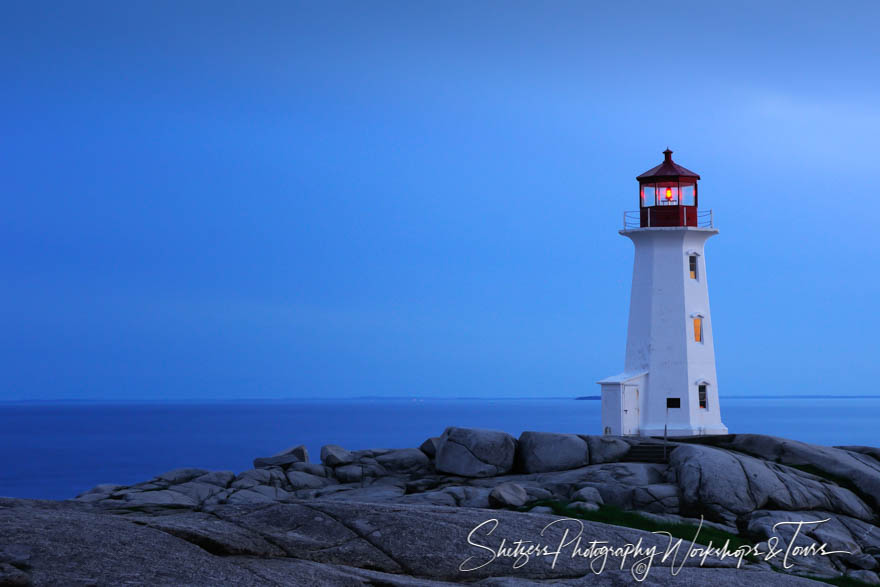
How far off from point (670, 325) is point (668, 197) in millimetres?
5038

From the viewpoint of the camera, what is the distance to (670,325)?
35.2m

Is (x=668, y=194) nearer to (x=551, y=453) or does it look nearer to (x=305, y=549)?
(x=551, y=453)

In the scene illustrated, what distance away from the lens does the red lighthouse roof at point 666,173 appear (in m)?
35.9

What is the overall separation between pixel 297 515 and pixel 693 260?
26014 millimetres

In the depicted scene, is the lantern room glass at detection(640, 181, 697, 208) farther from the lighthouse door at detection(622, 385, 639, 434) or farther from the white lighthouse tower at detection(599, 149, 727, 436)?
the lighthouse door at detection(622, 385, 639, 434)

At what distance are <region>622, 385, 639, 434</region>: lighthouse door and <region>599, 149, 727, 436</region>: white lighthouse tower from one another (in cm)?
4

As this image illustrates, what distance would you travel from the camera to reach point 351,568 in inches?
449

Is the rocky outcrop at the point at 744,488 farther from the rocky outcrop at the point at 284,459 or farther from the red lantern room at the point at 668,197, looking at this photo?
the rocky outcrop at the point at 284,459

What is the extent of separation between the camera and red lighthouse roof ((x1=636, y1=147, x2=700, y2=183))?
35.9 metres

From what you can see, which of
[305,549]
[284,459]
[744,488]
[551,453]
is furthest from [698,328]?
[305,549]

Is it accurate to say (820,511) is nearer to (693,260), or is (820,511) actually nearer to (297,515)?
(693,260)

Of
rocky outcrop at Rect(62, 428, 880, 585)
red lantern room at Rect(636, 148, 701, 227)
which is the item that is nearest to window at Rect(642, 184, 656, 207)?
red lantern room at Rect(636, 148, 701, 227)

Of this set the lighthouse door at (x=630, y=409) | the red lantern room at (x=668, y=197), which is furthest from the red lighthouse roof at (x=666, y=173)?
the lighthouse door at (x=630, y=409)

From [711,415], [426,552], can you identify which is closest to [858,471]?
[711,415]
